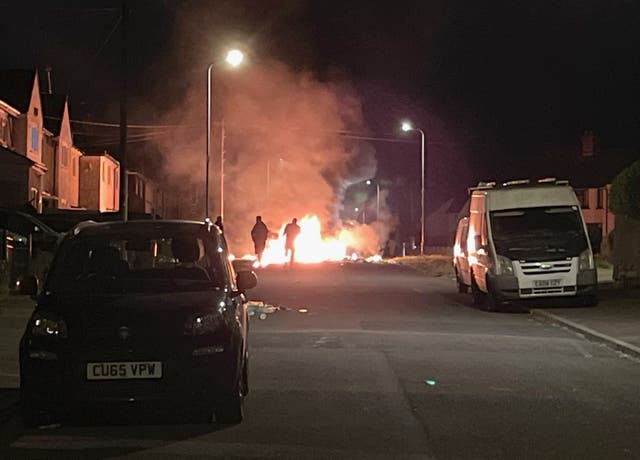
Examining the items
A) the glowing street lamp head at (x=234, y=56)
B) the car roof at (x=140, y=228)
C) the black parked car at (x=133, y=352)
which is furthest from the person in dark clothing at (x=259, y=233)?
the black parked car at (x=133, y=352)

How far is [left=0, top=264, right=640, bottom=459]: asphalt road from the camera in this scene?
7.32 meters

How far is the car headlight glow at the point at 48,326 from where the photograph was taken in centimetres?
766

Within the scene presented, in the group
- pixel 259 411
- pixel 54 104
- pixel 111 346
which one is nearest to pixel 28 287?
pixel 111 346

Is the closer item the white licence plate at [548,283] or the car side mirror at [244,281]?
the car side mirror at [244,281]

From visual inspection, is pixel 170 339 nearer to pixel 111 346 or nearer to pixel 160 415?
pixel 111 346

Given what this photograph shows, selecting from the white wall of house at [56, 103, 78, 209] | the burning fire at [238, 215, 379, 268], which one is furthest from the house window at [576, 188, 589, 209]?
the white wall of house at [56, 103, 78, 209]

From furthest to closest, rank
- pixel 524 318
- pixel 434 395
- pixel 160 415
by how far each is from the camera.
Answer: pixel 524 318 → pixel 434 395 → pixel 160 415

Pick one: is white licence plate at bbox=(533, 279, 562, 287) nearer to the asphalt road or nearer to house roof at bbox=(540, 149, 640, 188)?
the asphalt road

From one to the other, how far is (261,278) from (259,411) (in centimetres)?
2092

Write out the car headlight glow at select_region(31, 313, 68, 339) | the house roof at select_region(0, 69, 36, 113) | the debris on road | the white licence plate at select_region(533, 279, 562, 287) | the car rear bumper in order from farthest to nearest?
1. the house roof at select_region(0, 69, 36, 113)
2. the white licence plate at select_region(533, 279, 562, 287)
3. the debris on road
4. the car headlight glow at select_region(31, 313, 68, 339)
5. the car rear bumper

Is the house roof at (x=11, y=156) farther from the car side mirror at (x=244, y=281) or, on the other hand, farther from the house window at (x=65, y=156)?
the car side mirror at (x=244, y=281)

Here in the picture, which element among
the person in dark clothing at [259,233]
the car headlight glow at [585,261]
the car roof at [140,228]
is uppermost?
the person in dark clothing at [259,233]

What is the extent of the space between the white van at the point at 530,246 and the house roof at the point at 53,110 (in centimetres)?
3350

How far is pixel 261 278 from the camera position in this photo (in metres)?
29.6
